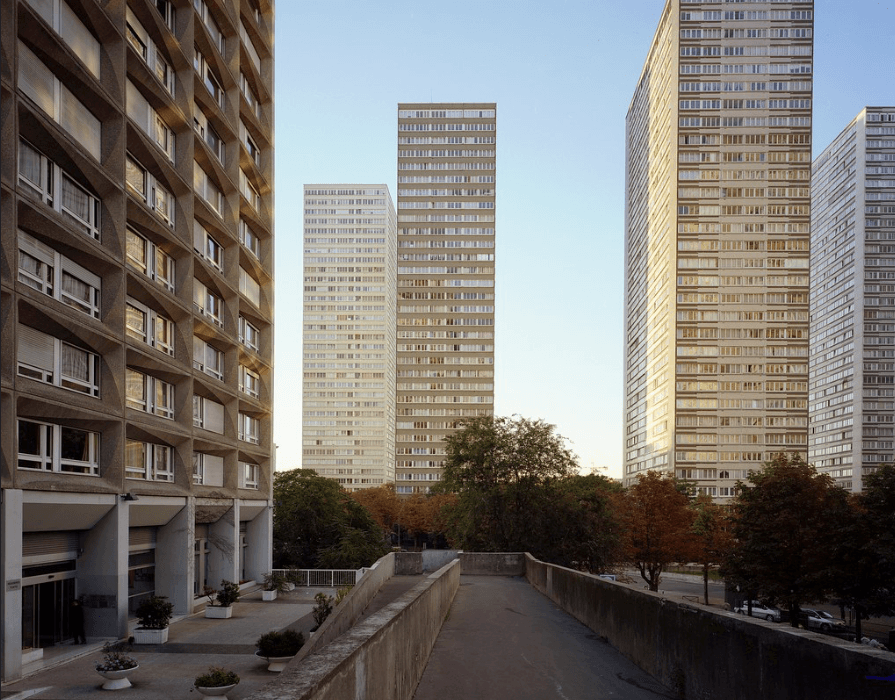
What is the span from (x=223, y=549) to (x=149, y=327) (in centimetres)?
1381

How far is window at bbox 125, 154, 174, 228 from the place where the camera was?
85.9ft

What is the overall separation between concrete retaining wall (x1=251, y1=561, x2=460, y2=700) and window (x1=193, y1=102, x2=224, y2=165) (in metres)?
26.3

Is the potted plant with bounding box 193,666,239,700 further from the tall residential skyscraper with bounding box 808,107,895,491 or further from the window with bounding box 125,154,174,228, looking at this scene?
the tall residential skyscraper with bounding box 808,107,895,491

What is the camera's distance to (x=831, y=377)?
16812cm

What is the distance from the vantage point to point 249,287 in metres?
41.2

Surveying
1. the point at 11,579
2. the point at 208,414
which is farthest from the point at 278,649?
the point at 208,414

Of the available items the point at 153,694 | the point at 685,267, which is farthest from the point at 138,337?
the point at 685,267

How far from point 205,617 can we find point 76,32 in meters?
21.4

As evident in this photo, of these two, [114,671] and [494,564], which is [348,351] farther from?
[114,671]

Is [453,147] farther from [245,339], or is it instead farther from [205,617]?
[205,617]

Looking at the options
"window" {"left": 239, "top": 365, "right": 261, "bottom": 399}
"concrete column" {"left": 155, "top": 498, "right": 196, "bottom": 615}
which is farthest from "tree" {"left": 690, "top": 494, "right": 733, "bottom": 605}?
"concrete column" {"left": 155, "top": 498, "right": 196, "bottom": 615}

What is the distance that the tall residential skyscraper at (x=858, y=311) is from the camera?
151500 mm

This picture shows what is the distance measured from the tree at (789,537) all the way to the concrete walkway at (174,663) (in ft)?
69.4

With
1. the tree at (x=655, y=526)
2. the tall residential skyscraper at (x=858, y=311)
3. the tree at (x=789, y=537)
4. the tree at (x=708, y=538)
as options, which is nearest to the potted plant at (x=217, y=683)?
the tree at (x=789, y=537)
